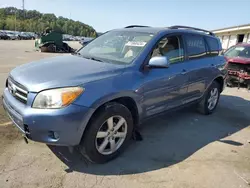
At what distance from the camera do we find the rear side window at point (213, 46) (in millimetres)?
5542

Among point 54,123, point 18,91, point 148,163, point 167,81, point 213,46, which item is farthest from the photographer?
point 213,46

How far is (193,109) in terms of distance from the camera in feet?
20.1

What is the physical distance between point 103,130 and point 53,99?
0.84m

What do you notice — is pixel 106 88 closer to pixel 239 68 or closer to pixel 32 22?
pixel 239 68

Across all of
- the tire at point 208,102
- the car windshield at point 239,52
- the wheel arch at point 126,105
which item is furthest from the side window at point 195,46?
the car windshield at point 239,52

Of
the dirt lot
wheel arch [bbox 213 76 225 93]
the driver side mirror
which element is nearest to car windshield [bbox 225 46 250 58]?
wheel arch [bbox 213 76 225 93]

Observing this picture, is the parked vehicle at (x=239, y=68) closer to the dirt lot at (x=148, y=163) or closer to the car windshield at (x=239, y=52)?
the car windshield at (x=239, y=52)

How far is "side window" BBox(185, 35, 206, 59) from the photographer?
15.6ft

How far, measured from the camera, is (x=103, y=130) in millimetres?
3330

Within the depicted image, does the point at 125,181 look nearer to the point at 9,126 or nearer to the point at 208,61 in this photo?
the point at 9,126

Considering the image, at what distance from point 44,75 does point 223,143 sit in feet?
10.5

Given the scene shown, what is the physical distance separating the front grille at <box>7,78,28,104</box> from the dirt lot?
86cm

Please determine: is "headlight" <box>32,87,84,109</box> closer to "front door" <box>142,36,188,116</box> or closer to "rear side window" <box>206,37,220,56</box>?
"front door" <box>142,36,188,116</box>

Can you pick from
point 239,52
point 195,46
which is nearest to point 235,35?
point 239,52
